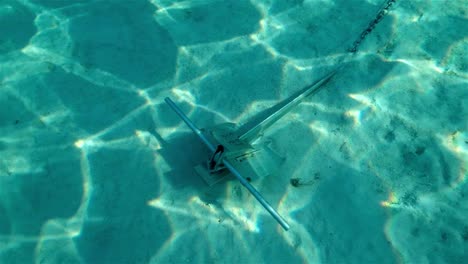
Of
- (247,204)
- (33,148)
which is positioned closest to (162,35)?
(33,148)

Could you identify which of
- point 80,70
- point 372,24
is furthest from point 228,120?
point 372,24

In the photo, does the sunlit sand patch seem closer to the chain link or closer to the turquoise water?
the turquoise water

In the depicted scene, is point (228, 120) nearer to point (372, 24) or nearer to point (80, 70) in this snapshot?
point (80, 70)

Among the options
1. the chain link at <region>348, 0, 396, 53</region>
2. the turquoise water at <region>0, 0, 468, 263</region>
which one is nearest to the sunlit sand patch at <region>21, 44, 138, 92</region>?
the turquoise water at <region>0, 0, 468, 263</region>

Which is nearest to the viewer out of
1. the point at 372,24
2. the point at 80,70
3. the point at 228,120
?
the point at 228,120

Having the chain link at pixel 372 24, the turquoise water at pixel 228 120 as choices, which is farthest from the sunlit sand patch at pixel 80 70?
the chain link at pixel 372 24
